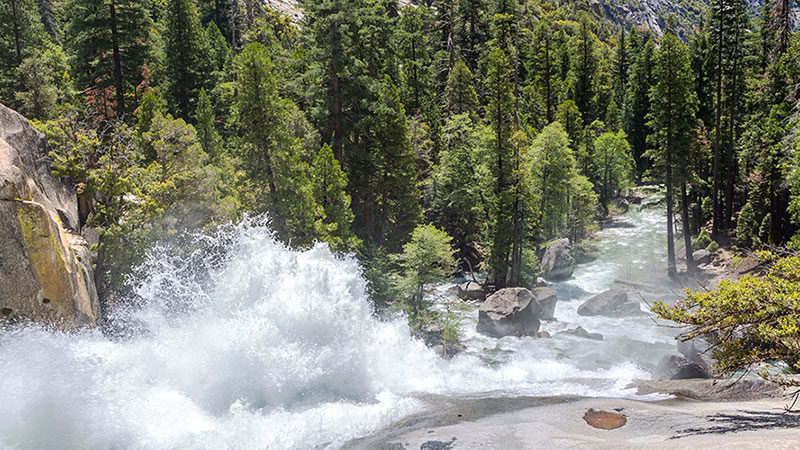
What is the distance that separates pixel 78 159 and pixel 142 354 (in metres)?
8.63

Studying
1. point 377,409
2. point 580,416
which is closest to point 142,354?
point 377,409

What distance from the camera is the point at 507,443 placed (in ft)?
40.7

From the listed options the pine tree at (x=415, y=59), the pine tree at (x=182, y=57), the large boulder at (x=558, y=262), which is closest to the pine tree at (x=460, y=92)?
the pine tree at (x=415, y=59)

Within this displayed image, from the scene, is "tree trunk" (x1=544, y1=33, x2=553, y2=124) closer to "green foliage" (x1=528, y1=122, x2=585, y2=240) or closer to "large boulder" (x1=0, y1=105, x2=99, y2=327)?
"green foliage" (x1=528, y1=122, x2=585, y2=240)

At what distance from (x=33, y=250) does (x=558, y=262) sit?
30.5 meters

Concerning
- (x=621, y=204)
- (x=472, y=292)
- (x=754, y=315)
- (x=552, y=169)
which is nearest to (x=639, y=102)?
(x=621, y=204)

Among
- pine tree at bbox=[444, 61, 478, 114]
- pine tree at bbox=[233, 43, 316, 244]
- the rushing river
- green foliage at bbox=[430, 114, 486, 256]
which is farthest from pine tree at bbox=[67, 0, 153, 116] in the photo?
pine tree at bbox=[444, 61, 478, 114]

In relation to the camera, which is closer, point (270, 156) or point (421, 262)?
point (270, 156)

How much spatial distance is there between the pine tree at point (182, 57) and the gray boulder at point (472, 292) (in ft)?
79.8

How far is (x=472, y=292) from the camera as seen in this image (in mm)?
32188

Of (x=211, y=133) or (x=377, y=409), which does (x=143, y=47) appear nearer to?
(x=211, y=133)

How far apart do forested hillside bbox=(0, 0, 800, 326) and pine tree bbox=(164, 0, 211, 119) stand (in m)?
0.13

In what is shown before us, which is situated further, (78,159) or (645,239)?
(645,239)

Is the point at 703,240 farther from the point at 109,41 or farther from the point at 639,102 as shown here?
the point at 109,41
